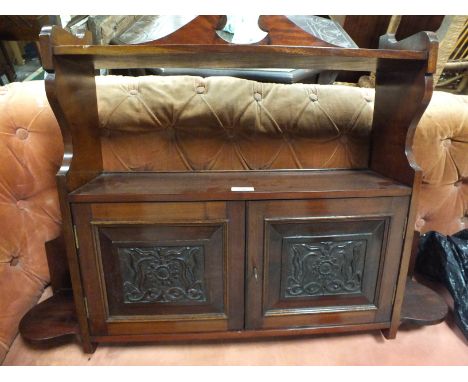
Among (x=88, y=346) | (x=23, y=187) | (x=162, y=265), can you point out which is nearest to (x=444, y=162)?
(x=162, y=265)

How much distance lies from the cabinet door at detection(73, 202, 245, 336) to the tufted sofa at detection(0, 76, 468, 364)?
0.26 m

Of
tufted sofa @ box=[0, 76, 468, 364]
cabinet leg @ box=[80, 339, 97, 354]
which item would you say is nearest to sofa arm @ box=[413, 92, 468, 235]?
tufted sofa @ box=[0, 76, 468, 364]

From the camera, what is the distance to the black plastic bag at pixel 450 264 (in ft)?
3.06

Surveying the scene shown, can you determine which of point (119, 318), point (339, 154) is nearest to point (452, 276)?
point (339, 154)

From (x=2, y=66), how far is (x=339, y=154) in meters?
1.20

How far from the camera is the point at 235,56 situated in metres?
0.72

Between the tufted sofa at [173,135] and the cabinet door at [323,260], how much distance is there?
26cm

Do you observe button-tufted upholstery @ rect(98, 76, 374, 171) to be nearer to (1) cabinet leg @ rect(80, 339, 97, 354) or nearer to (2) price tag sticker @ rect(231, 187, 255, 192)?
(2) price tag sticker @ rect(231, 187, 255, 192)

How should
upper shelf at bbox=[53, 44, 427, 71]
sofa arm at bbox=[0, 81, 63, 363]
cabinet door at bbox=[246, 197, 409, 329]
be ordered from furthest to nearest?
1. sofa arm at bbox=[0, 81, 63, 363]
2. cabinet door at bbox=[246, 197, 409, 329]
3. upper shelf at bbox=[53, 44, 427, 71]

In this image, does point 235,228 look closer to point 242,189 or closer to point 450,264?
point 242,189

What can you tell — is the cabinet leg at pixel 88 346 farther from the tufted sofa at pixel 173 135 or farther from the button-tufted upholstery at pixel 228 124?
the button-tufted upholstery at pixel 228 124

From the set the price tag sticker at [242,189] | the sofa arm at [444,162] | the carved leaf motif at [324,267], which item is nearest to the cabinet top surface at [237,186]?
the price tag sticker at [242,189]

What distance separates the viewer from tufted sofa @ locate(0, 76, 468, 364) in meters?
0.87

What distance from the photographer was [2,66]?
1079mm
